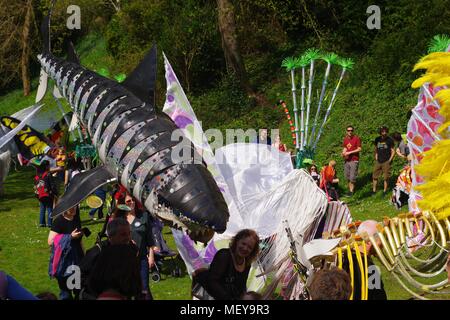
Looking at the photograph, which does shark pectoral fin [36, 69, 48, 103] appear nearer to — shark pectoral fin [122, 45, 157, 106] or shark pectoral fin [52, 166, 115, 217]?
shark pectoral fin [122, 45, 157, 106]

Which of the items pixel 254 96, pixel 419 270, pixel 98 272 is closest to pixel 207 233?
pixel 419 270

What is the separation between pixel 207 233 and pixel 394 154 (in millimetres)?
10343

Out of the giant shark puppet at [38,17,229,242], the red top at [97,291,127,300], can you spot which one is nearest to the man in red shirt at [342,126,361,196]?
the giant shark puppet at [38,17,229,242]

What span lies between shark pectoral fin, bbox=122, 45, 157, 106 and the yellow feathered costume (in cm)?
371

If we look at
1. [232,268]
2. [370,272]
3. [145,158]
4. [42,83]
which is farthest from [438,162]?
[42,83]

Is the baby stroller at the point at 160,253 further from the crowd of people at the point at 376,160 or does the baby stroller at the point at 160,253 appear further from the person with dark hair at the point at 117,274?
the crowd of people at the point at 376,160

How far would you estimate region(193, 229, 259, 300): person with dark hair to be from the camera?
6.59m

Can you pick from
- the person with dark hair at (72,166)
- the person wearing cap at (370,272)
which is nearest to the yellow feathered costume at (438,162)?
the person wearing cap at (370,272)

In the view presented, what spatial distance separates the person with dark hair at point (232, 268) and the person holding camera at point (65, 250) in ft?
8.97

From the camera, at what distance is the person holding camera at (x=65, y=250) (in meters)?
9.05

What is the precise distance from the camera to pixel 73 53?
1361 centimetres

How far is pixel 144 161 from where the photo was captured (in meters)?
9.63

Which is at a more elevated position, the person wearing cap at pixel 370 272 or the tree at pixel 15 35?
the tree at pixel 15 35
